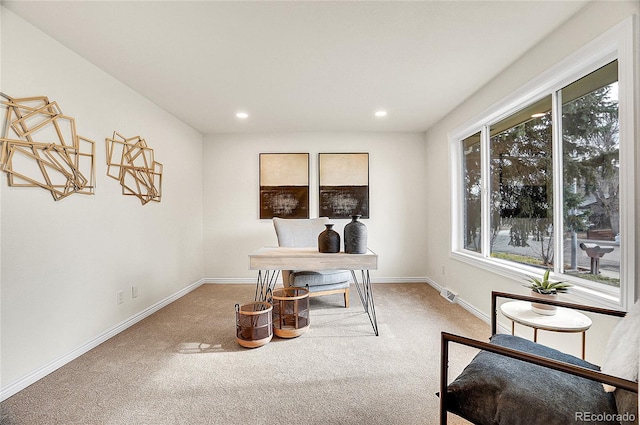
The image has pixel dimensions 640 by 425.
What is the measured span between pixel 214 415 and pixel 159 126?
303 centimetres

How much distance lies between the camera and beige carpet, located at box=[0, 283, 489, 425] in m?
1.53

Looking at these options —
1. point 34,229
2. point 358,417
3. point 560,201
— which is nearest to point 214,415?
point 358,417

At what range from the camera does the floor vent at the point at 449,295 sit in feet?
11.0

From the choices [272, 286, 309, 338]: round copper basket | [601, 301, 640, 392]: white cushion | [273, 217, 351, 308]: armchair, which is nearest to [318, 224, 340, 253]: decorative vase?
[273, 217, 351, 308]: armchair

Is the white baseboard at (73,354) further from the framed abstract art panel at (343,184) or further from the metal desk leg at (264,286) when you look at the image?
the framed abstract art panel at (343,184)

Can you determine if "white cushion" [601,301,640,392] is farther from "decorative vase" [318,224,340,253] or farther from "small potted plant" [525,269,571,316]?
"decorative vase" [318,224,340,253]

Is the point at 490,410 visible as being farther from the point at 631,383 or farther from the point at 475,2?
the point at 475,2

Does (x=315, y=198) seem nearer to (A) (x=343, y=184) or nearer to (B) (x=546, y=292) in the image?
(A) (x=343, y=184)

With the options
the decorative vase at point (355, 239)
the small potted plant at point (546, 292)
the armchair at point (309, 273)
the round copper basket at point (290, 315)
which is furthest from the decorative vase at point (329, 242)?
the small potted plant at point (546, 292)

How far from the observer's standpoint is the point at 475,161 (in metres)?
3.24

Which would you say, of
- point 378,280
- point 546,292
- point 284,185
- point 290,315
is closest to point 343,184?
point 284,185

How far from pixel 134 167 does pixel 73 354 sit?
165 cm

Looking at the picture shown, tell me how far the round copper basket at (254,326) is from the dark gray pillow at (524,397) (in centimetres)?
155

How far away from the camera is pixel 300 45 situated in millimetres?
2098
